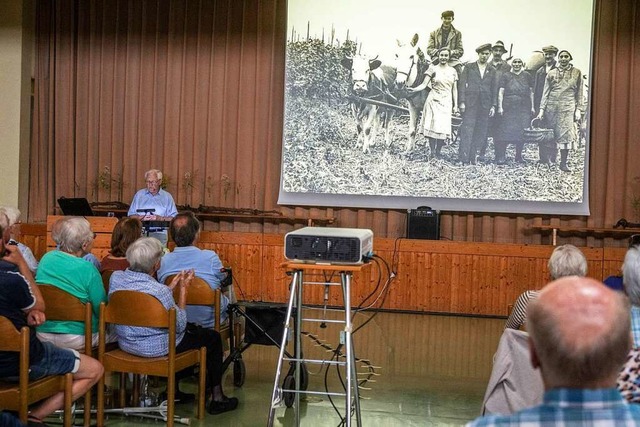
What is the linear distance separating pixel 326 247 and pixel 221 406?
4.59 feet

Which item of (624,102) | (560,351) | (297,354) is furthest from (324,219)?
(560,351)

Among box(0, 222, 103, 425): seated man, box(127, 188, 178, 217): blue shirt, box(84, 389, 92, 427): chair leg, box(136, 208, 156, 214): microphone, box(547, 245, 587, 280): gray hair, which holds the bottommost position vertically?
box(84, 389, 92, 427): chair leg

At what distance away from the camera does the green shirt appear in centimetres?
438

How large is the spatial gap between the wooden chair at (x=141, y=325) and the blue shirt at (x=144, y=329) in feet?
0.16

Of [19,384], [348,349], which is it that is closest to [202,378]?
[348,349]

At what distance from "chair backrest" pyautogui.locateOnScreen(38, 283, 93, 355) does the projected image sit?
579 centimetres

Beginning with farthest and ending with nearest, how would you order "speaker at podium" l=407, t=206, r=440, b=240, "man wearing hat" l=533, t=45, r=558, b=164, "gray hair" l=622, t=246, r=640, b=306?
1. "man wearing hat" l=533, t=45, r=558, b=164
2. "speaker at podium" l=407, t=206, r=440, b=240
3. "gray hair" l=622, t=246, r=640, b=306

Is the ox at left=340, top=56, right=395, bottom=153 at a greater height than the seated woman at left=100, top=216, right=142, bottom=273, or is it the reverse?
the ox at left=340, top=56, right=395, bottom=153

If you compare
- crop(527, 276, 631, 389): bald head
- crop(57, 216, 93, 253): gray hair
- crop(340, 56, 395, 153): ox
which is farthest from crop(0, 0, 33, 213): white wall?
crop(527, 276, 631, 389): bald head

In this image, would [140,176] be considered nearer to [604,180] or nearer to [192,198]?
[192,198]

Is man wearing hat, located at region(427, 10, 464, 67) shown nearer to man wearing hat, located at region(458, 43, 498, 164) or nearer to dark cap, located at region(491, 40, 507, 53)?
man wearing hat, located at region(458, 43, 498, 164)

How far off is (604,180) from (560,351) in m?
8.50

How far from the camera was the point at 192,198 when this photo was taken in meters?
10.3

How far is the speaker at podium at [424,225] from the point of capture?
920 centimetres
